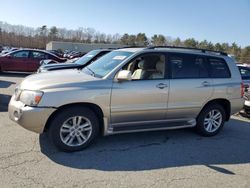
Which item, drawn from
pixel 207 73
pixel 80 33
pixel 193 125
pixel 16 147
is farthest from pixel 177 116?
pixel 80 33

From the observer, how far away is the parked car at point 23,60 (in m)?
16.2

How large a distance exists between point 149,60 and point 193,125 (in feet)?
5.45

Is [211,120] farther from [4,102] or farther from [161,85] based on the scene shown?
[4,102]

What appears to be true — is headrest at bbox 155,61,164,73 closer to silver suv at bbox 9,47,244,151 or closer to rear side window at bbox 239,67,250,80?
silver suv at bbox 9,47,244,151

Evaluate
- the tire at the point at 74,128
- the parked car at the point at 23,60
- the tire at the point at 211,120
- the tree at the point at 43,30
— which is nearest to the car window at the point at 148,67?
the tire at the point at 74,128

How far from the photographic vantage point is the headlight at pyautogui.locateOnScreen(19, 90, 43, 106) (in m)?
4.59

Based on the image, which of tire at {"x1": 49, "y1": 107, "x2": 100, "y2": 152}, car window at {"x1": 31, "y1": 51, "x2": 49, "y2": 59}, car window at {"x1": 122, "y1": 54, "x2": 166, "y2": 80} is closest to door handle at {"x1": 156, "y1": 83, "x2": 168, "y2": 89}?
car window at {"x1": 122, "y1": 54, "x2": 166, "y2": 80}

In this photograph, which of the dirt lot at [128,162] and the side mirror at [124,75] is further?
the side mirror at [124,75]

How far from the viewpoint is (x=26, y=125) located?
4.61 m

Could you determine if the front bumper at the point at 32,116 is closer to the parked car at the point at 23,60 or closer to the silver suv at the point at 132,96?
the silver suv at the point at 132,96

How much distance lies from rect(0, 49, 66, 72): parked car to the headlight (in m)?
12.1

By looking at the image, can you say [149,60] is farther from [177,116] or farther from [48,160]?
[48,160]

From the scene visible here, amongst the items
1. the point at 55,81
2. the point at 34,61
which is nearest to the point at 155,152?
the point at 55,81

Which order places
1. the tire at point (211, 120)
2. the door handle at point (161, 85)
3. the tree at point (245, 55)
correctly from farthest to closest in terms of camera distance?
the tree at point (245, 55), the tire at point (211, 120), the door handle at point (161, 85)
